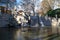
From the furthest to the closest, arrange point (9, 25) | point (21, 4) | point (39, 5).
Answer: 1. point (39, 5)
2. point (21, 4)
3. point (9, 25)

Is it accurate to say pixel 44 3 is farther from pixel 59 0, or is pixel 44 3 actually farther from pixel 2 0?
pixel 2 0

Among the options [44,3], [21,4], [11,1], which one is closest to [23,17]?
[11,1]

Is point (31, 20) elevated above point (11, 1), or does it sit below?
below

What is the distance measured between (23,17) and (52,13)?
361 inches

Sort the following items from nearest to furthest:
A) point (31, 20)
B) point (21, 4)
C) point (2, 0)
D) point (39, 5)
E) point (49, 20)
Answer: point (31, 20) < point (49, 20) < point (2, 0) < point (21, 4) < point (39, 5)

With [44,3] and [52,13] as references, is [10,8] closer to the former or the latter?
[52,13]

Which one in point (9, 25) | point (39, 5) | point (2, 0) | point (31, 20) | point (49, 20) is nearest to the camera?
point (9, 25)

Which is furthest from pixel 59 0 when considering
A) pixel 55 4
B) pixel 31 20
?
pixel 31 20

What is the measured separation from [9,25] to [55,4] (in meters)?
20.8

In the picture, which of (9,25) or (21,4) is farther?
(21,4)

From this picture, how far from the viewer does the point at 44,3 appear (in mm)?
50062

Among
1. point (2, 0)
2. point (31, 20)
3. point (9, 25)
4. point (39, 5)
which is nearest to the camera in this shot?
point (9, 25)

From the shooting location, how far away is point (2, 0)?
4034cm

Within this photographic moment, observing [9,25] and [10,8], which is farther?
[10,8]
